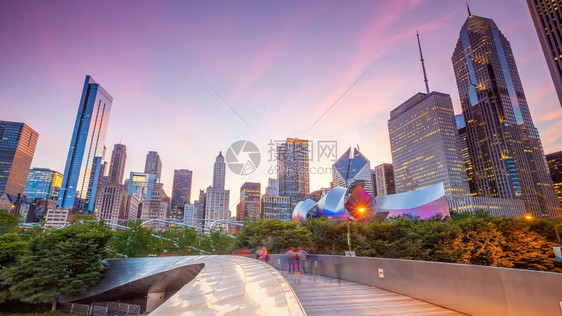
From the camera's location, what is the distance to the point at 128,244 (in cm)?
3506

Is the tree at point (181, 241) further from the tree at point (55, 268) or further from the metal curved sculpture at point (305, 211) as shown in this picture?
the metal curved sculpture at point (305, 211)

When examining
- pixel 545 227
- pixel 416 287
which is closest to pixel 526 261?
pixel 545 227

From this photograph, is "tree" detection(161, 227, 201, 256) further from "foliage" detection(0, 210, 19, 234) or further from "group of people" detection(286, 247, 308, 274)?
"group of people" detection(286, 247, 308, 274)

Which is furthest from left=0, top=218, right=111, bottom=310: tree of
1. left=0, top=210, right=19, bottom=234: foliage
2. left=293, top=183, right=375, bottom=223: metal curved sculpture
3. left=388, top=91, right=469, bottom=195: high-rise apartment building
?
left=388, top=91, right=469, bottom=195: high-rise apartment building

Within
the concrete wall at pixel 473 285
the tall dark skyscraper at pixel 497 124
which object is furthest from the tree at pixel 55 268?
the tall dark skyscraper at pixel 497 124

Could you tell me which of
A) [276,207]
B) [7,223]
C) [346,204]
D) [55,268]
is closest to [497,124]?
[276,207]

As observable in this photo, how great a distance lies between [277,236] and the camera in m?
29.9

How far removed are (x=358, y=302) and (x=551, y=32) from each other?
103m

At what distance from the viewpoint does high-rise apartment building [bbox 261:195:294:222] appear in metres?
180

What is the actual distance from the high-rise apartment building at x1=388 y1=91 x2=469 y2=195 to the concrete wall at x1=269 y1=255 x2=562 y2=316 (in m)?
160

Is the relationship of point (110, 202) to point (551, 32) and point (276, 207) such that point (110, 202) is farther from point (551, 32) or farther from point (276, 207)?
point (551, 32)

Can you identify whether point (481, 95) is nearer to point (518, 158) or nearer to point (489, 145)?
point (489, 145)

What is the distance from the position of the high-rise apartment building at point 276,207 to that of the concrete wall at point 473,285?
171 metres

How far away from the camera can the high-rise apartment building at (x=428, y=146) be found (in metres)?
151
